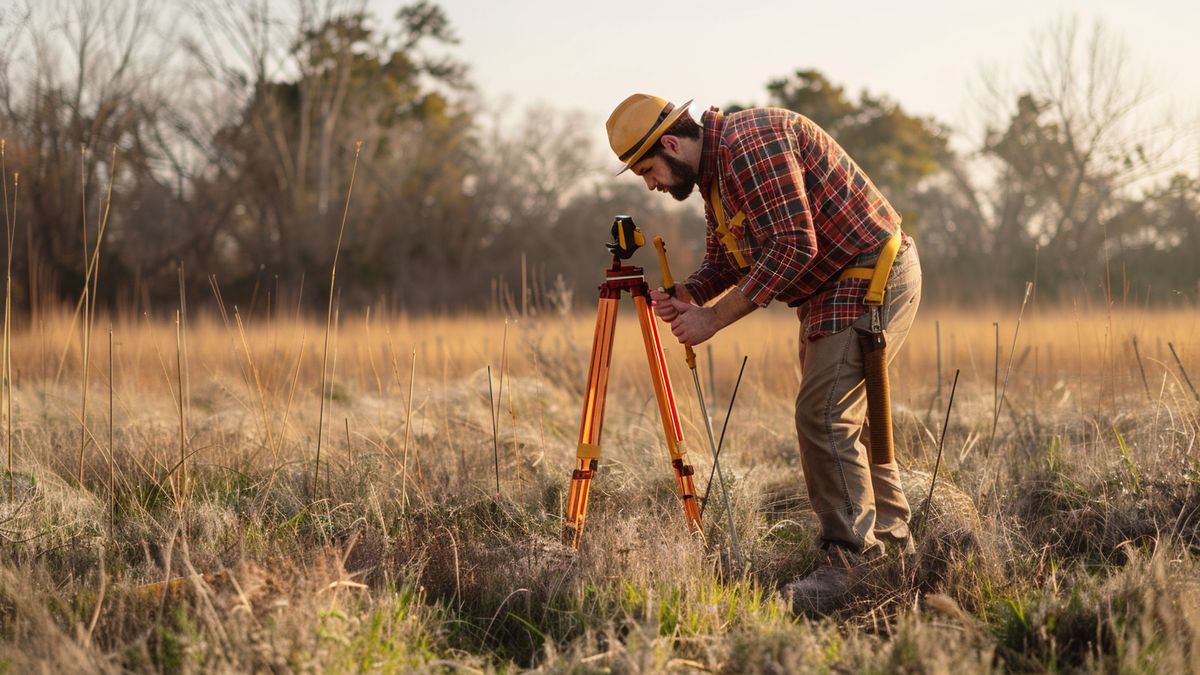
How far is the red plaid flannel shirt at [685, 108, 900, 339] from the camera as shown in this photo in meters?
3.11

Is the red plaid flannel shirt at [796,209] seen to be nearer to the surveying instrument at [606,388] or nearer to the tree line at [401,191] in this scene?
the surveying instrument at [606,388]

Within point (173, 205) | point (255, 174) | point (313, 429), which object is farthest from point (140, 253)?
point (313, 429)

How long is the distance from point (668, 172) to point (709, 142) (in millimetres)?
177

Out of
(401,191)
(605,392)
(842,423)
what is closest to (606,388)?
(605,392)

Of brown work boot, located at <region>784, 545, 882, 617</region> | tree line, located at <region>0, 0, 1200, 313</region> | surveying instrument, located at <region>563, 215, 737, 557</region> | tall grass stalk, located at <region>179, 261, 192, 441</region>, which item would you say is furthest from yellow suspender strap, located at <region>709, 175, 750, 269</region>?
tree line, located at <region>0, 0, 1200, 313</region>

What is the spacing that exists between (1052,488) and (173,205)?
2224 centimetres

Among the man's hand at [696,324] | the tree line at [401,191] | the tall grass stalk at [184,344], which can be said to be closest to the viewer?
the man's hand at [696,324]

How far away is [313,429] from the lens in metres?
5.47

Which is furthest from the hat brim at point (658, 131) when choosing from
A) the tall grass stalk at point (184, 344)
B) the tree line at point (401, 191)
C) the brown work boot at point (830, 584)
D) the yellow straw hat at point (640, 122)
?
the tree line at point (401, 191)

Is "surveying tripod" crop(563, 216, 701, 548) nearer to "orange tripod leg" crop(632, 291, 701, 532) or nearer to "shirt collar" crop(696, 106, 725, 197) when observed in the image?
"orange tripod leg" crop(632, 291, 701, 532)

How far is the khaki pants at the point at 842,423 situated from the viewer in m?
3.31

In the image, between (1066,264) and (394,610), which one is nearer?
(394,610)

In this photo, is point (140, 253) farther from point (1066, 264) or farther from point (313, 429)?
point (1066, 264)

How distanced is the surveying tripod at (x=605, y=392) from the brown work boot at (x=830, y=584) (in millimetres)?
404
